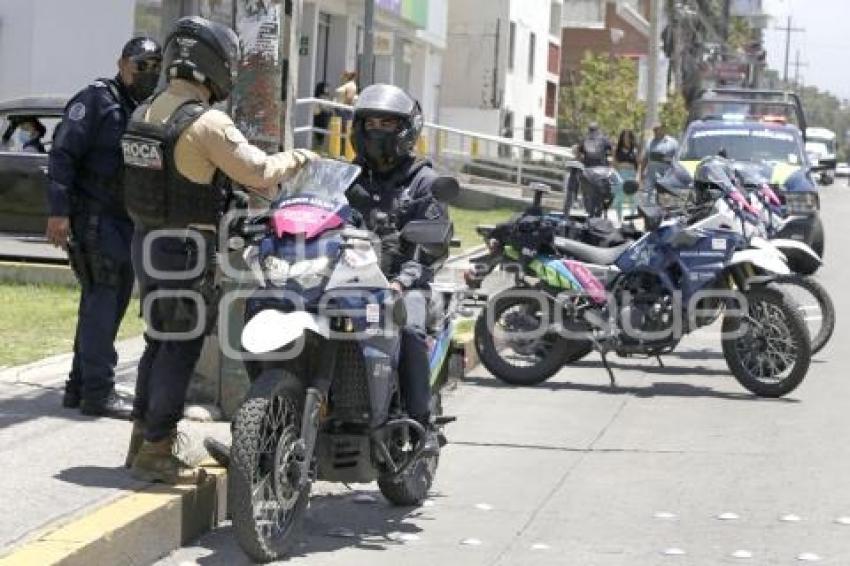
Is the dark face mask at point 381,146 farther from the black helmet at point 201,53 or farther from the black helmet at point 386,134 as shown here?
the black helmet at point 201,53

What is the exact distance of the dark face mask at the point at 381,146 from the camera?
7.43 m

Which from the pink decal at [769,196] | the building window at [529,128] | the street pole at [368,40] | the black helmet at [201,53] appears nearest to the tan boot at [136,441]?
the black helmet at [201,53]

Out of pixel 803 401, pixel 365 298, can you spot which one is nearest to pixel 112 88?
pixel 365 298

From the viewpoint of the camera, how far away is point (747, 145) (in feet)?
68.5

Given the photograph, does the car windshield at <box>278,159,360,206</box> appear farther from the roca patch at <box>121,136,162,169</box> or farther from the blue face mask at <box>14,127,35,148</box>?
the blue face mask at <box>14,127,35,148</box>

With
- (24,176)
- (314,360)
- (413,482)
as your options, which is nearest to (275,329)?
(314,360)

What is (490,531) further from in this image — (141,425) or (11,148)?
(11,148)

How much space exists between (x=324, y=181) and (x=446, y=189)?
637mm

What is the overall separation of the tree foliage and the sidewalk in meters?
44.1

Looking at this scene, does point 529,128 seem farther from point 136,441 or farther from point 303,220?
point 303,220

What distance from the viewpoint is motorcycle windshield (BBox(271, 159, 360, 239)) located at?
646 cm

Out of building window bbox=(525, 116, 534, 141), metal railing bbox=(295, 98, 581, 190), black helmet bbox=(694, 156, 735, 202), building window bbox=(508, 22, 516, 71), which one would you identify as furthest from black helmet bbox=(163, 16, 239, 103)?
building window bbox=(525, 116, 534, 141)

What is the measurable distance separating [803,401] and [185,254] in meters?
5.60

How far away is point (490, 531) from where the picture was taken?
23.3 feet
